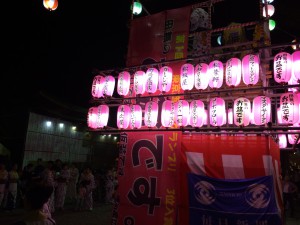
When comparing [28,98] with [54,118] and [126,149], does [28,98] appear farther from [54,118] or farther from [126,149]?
[126,149]

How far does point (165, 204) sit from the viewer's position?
9.88 meters

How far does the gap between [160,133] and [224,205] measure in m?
3.41

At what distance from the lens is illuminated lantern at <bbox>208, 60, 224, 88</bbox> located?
9344mm

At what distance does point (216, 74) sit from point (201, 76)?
56 centimetres

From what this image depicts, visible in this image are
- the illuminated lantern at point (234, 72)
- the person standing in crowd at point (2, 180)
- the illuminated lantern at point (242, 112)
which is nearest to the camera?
the illuminated lantern at point (242, 112)

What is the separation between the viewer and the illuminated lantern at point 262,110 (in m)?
8.41

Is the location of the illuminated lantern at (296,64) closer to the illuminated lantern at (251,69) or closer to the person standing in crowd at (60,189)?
the illuminated lantern at (251,69)

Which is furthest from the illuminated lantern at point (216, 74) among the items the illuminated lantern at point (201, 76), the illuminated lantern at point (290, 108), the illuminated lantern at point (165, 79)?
the illuminated lantern at point (290, 108)

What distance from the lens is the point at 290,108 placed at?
316 inches

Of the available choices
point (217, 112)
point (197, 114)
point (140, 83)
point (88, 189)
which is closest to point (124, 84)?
point (140, 83)

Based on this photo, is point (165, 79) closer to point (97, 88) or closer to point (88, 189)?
point (97, 88)

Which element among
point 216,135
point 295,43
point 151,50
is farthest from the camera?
point 151,50

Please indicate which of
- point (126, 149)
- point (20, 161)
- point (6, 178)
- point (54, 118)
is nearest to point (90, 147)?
point (54, 118)

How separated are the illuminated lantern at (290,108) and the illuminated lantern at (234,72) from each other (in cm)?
155
